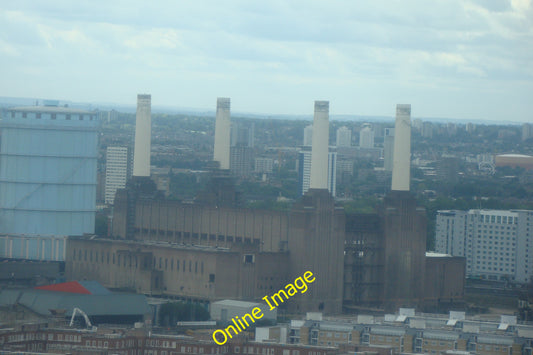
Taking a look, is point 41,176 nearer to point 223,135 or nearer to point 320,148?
point 223,135

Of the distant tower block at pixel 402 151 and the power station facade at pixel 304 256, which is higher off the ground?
the distant tower block at pixel 402 151

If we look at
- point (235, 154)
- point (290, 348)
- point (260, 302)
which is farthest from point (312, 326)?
point (235, 154)

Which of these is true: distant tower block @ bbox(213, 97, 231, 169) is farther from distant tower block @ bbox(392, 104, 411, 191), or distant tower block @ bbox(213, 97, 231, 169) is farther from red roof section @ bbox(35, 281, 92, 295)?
red roof section @ bbox(35, 281, 92, 295)

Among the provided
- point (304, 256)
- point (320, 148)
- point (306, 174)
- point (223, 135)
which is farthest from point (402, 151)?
point (306, 174)

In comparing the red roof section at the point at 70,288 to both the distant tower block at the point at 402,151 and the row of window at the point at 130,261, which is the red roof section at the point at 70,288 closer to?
the row of window at the point at 130,261

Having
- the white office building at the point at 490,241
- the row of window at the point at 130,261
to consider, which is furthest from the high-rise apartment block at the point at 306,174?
the row of window at the point at 130,261

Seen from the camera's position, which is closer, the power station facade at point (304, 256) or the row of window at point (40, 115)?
the power station facade at point (304, 256)

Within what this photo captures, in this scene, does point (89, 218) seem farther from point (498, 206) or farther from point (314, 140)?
point (498, 206)
